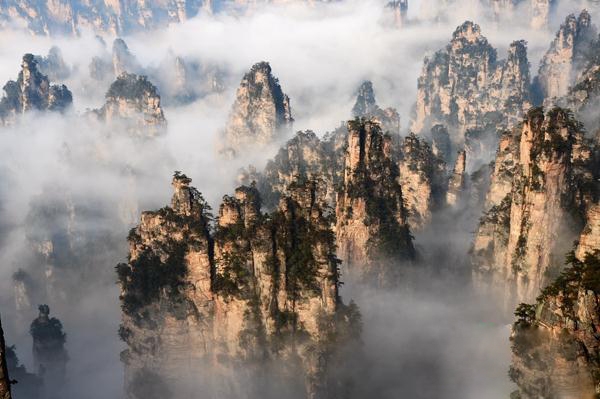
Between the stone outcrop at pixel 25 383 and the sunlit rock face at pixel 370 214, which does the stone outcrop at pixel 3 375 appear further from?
the stone outcrop at pixel 25 383

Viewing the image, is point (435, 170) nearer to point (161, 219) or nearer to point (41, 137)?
point (161, 219)

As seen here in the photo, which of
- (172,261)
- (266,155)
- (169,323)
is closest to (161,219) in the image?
(172,261)

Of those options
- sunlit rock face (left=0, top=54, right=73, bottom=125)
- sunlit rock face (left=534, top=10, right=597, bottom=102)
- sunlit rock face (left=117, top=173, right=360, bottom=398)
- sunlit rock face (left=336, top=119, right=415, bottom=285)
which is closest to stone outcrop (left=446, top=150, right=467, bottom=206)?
sunlit rock face (left=336, top=119, right=415, bottom=285)

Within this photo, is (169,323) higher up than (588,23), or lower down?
lower down

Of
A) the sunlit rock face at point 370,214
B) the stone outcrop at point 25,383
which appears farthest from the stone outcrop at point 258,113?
the stone outcrop at point 25,383

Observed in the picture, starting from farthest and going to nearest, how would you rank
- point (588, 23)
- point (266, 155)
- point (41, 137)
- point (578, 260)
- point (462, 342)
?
point (588, 23), point (41, 137), point (266, 155), point (462, 342), point (578, 260)

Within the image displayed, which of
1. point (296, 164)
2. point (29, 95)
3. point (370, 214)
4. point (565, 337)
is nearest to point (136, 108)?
point (29, 95)
